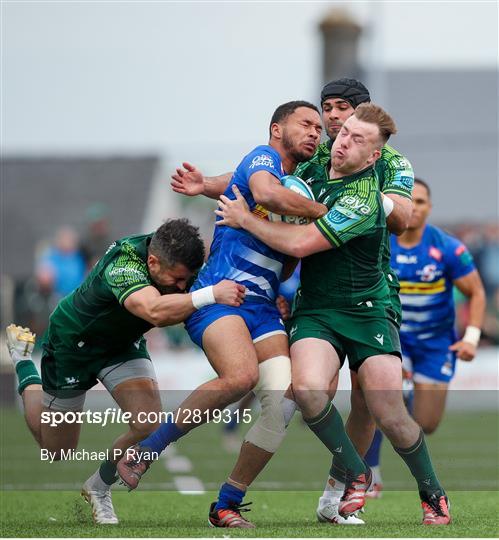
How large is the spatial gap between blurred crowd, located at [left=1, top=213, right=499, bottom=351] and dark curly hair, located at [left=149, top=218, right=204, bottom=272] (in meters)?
11.1

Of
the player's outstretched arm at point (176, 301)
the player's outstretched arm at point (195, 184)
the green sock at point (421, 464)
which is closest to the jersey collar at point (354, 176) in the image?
the player's outstretched arm at point (176, 301)

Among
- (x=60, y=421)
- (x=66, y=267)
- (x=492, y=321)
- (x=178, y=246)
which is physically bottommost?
(x=492, y=321)

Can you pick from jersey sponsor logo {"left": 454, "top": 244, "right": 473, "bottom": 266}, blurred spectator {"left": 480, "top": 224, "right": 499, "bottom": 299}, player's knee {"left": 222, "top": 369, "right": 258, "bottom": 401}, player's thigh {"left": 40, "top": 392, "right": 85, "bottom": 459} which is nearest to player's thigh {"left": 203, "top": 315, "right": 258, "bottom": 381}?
player's knee {"left": 222, "top": 369, "right": 258, "bottom": 401}

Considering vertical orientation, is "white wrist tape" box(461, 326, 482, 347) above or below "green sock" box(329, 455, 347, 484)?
below

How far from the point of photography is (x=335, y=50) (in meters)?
38.7

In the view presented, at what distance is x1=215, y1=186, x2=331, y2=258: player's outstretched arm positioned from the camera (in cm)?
801

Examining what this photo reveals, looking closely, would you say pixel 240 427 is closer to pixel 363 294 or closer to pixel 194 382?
pixel 194 382

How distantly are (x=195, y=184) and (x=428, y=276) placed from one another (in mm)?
3263

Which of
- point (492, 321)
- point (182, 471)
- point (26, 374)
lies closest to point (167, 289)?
point (26, 374)

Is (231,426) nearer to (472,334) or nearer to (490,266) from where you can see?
(472,334)

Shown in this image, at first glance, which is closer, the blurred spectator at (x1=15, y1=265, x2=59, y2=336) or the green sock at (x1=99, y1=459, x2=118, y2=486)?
the green sock at (x1=99, y1=459, x2=118, y2=486)

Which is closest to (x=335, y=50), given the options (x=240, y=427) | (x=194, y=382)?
(x=194, y=382)

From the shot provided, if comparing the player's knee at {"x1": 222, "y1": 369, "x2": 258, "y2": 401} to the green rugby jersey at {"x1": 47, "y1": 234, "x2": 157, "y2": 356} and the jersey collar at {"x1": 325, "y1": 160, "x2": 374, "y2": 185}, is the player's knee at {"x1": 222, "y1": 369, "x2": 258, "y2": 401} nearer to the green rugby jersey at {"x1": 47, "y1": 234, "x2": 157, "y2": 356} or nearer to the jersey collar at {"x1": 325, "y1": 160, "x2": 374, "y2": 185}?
the green rugby jersey at {"x1": 47, "y1": 234, "x2": 157, "y2": 356}

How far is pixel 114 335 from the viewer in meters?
8.87
